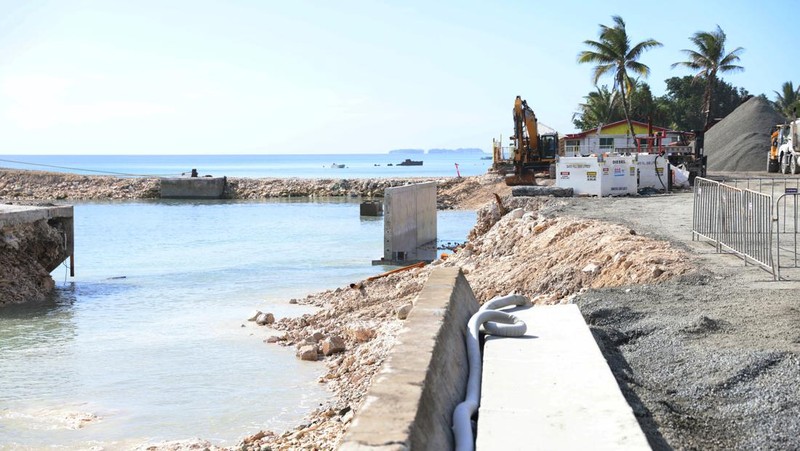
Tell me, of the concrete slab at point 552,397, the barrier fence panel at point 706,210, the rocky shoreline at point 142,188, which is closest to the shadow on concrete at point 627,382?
the concrete slab at point 552,397

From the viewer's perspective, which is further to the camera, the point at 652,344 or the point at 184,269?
the point at 184,269

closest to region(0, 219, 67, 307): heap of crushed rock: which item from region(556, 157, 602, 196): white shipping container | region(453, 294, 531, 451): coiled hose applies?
region(453, 294, 531, 451): coiled hose

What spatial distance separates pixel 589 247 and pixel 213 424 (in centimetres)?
736

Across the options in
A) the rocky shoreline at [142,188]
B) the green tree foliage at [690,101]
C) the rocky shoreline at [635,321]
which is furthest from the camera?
the green tree foliage at [690,101]

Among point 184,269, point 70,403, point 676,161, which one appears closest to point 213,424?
point 70,403

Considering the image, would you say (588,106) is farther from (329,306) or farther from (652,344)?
(652,344)

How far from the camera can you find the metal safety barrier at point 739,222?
11852mm

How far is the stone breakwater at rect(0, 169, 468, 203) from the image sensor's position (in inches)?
2936

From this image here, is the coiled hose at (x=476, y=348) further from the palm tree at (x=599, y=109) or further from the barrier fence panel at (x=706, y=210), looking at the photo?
the palm tree at (x=599, y=109)

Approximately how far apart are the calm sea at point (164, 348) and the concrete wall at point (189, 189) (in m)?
39.2

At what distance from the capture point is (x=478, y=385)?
6.58m

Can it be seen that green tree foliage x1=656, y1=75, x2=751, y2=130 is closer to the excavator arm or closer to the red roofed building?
the red roofed building

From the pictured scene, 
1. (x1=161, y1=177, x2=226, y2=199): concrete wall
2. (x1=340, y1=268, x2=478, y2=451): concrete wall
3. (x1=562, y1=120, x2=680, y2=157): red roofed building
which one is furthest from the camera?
(x1=161, y1=177, x2=226, y2=199): concrete wall

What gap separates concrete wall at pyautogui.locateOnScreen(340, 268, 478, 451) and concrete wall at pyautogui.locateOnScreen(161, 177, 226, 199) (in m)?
68.0
